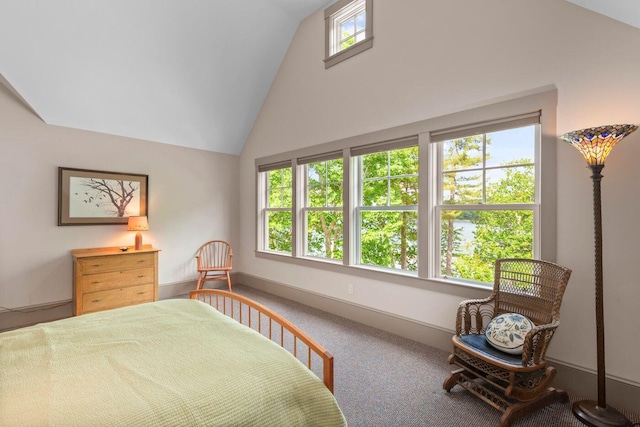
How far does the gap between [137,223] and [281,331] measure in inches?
119

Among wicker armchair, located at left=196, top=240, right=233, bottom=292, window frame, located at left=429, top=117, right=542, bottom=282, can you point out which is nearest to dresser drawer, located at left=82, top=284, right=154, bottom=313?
wicker armchair, located at left=196, top=240, right=233, bottom=292

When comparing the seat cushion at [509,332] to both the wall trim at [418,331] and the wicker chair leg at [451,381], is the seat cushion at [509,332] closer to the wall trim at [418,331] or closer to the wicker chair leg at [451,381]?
the wicker chair leg at [451,381]

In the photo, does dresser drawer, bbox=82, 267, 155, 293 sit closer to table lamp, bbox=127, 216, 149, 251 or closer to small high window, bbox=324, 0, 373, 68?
table lamp, bbox=127, 216, 149, 251

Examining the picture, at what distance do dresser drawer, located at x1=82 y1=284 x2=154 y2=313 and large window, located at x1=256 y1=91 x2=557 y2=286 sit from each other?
200cm

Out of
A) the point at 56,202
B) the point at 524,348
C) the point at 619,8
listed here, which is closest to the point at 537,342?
the point at 524,348

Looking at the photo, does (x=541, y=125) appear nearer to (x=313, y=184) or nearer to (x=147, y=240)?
(x=313, y=184)

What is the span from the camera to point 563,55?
6.86 feet

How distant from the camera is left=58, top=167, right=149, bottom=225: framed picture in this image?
3592 millimetres

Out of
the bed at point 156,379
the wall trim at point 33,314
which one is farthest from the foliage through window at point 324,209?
the wall trim at point 33,314

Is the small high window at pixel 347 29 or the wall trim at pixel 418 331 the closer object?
the wall trim at pixel 418 331

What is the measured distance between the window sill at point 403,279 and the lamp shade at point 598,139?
1.19 metres

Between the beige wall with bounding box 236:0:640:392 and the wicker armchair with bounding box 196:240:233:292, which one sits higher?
the beige wall with bounding box 236:0:640:392

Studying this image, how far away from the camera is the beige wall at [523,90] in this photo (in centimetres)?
190

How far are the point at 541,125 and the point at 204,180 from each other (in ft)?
14.3
